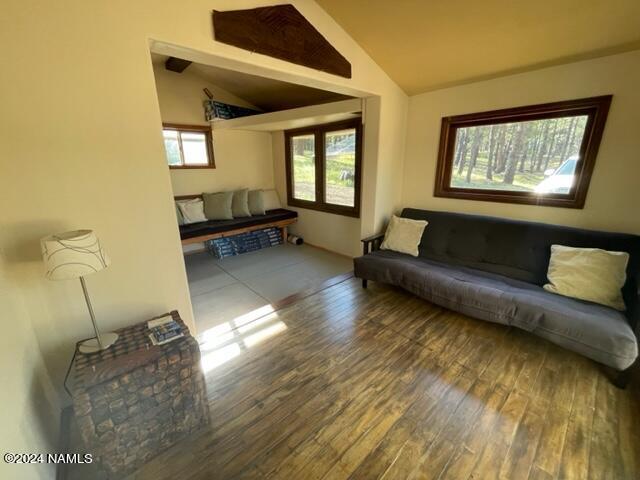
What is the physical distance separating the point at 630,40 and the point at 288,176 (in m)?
4.07

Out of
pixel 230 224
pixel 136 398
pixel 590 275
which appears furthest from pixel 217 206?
pixel 590 275

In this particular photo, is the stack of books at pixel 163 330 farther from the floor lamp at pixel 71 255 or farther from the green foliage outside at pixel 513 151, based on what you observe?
the green foliage outside at pixel 513 151

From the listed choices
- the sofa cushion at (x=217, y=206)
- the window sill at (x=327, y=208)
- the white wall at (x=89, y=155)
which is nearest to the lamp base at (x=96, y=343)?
the white wall at (x=89, y=155)

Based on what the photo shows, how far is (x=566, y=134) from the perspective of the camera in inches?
87.8

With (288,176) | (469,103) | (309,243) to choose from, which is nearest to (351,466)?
(469,103)

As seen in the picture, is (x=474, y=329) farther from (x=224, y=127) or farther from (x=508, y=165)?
(x=224, y=127)

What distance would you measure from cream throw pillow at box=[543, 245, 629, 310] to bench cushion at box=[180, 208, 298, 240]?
3.62 metres

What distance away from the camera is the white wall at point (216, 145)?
3850mm

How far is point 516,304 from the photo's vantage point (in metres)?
1.91

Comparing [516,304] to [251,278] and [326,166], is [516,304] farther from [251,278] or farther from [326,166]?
[326,166]

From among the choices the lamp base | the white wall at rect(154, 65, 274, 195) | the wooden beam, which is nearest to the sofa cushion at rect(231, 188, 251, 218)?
the white wall at rect(154, 65, 274, 195)

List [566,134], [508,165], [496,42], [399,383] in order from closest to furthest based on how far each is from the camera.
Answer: [399,383] < [496,42] < [566,134] < [508,165]

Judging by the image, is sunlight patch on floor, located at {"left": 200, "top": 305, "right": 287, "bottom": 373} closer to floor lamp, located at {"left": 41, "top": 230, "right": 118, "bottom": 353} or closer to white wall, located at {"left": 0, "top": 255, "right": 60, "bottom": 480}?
white wall, located at {"left": 0, "top": 255, "right": 60, "bottom": 480}

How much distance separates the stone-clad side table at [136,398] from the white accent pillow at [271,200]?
12.1 ft
